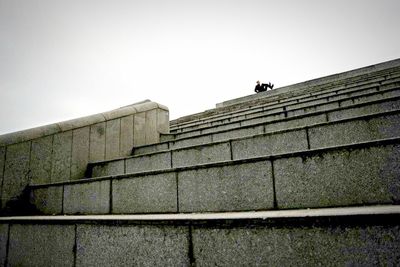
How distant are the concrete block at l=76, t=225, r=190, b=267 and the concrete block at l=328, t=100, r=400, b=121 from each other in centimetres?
287

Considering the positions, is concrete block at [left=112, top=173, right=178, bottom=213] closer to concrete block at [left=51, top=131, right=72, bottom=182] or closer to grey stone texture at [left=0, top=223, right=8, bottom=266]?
grey stone texture at [left=0, top=223, right=8, bottom=266]

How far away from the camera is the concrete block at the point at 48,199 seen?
11.6ft

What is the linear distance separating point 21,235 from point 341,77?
10.7 metres

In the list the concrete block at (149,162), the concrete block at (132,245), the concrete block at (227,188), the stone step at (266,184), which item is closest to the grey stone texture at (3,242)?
the stone step at (266,184)

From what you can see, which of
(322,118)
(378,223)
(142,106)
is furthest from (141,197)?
(142,106)

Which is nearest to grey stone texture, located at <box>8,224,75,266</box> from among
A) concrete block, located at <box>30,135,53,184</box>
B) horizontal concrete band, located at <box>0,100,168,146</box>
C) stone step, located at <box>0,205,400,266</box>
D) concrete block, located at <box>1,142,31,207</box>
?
stone step, located at <box>0,205,400,266</box>

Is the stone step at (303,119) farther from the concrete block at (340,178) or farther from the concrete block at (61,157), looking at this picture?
the concrete block at (340,178)

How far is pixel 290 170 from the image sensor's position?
223cm

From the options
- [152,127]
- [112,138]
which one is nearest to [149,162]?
[112,138]

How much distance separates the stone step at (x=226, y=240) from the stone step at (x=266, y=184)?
0.70 feet

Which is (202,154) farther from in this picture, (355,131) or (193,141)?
(355,131)

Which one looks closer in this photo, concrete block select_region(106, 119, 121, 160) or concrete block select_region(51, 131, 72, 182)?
concrete block select_region(51, 131, 72, 182)

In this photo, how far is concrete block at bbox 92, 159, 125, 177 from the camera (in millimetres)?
4227

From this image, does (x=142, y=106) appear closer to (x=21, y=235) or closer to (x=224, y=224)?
(x=21, y=235)
